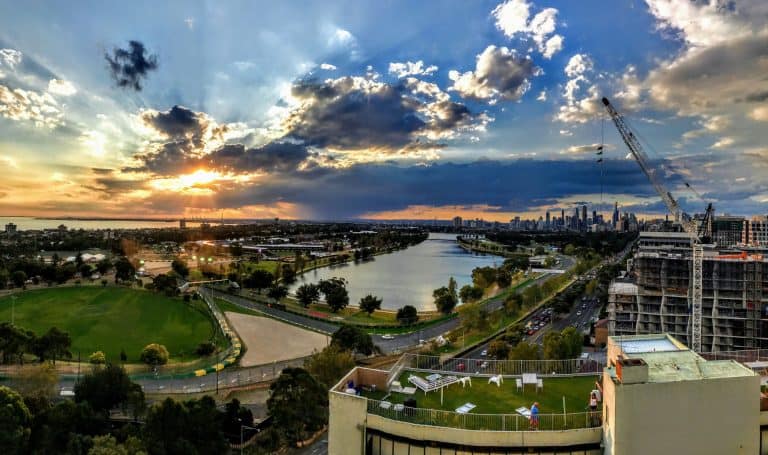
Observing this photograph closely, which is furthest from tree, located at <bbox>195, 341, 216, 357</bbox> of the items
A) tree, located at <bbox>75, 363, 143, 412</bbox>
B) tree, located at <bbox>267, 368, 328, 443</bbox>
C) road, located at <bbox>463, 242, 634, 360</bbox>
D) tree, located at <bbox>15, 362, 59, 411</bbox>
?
road, located at <bbox>463, 242, 634, 360</bbox>

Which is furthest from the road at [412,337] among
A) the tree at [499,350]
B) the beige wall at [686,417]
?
the beige wall at [686,417]

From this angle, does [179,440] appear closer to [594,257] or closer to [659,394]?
[659,394]

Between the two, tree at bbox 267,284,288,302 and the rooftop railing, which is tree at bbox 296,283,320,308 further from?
the rooftop railing

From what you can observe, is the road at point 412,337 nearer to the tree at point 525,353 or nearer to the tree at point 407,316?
the tree at point 407,316

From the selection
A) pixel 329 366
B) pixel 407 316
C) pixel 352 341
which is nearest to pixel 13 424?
pixel 329 366

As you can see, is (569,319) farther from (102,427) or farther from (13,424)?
(13,424)
